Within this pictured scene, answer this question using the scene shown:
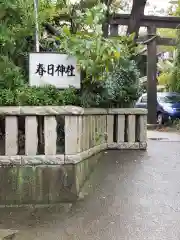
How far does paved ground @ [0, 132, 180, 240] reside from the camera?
10.2ft

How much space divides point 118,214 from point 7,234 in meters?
1.11

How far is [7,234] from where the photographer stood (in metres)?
3.11

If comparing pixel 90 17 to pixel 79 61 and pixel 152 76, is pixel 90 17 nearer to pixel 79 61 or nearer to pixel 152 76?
pixel 79 61

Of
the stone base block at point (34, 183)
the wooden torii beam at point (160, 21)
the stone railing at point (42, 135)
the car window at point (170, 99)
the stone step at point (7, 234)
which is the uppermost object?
the wooden torii beam at point (160, 21)

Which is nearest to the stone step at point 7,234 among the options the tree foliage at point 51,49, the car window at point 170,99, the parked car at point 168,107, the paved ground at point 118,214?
the paved ground at point 118,214

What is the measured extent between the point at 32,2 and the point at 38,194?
2.52 m

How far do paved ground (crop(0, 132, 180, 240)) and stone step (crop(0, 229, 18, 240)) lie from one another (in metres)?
0.07

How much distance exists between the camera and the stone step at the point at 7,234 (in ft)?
9.99

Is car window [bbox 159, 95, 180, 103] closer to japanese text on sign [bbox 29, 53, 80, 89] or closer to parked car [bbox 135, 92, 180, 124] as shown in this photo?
parked car [bbox 135, 92, 180, 124]

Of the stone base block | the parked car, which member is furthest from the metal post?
the stone base block

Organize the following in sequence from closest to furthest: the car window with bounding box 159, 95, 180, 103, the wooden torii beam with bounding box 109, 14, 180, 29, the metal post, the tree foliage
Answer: the tree foliage
the wooden torii beam with bounding box 109, 14, 180, 29
the metal post
the car window with bounding box 159, 95, 180, 103

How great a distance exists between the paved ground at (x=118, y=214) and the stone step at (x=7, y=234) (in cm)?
7

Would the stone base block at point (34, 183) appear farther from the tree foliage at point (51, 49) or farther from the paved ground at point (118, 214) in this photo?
the tree foliage at point (51, 49)

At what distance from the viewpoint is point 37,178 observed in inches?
151
